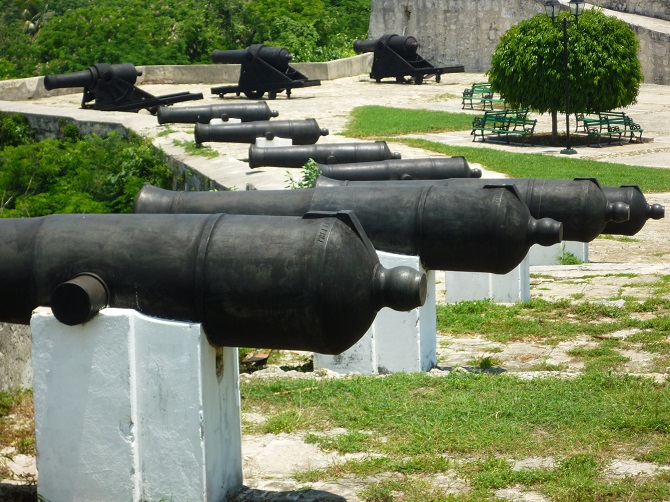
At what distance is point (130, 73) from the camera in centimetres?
2414

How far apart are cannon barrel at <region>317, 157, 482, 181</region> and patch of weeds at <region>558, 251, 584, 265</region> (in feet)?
3.50

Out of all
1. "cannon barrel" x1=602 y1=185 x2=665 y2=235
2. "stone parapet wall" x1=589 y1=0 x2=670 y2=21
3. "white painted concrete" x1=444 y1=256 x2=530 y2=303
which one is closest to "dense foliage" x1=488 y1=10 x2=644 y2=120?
"stone parapet wall" x1=589 y1=0 x2=670 y2=21

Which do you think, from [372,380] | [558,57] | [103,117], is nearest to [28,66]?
[103,117]

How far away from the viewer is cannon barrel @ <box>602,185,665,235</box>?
770 cm

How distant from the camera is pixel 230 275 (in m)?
4.03

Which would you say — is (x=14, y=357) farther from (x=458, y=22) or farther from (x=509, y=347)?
(x=458, y=22)

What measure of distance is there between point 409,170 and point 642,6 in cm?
2186

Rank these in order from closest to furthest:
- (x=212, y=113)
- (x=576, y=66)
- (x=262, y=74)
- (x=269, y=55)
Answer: (x=212, y=113) < (x=576, y=66) < (x=269, y=55) < (x=262, y=74)

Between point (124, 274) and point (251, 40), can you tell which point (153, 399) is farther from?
point (251, 40)

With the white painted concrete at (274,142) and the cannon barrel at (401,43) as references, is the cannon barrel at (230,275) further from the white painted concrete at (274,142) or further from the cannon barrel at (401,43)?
the cannon barrel at (401,43)

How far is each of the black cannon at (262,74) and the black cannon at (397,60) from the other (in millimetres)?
3452

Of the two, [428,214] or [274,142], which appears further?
[274,142]

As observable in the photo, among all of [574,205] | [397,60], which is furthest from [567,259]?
[397,60]

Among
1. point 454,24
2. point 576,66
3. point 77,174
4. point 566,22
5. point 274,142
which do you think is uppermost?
point 454,24
